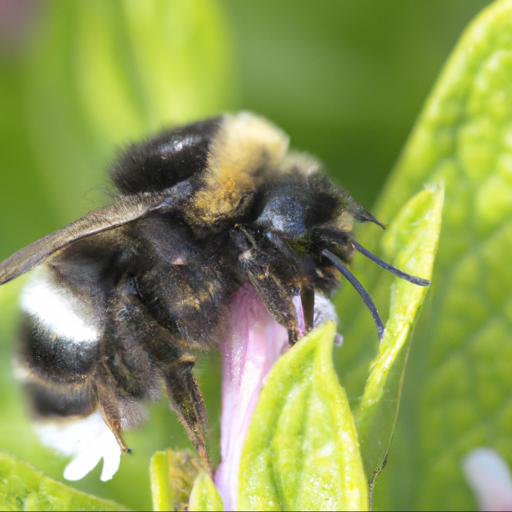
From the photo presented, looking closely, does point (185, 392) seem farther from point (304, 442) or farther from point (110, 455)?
point (304, 442)

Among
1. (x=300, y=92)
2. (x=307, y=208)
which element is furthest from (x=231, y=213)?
(x=300, y=92)

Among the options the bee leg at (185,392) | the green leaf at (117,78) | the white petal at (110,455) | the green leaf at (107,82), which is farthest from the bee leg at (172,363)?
the green leaf at (117,78)

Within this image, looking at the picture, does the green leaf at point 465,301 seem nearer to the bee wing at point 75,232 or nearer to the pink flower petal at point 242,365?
the pink flower petal at point 242,365

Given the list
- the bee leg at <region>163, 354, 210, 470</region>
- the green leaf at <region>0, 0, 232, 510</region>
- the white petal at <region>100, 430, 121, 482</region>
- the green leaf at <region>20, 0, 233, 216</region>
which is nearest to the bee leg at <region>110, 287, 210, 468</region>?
the bee leg at <region>163, 354, 210, 470</region>

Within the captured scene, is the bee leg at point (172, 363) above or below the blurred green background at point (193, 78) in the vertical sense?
below

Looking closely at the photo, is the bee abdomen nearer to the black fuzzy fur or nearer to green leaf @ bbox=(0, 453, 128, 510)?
the black fuzzy fur
